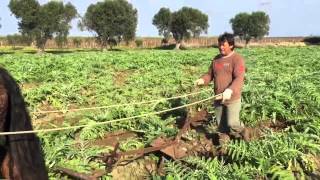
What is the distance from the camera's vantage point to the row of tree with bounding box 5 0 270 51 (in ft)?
241

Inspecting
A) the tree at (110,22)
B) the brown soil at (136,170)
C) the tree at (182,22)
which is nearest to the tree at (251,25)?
the tree at (182,22)

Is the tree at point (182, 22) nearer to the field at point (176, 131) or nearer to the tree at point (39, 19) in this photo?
the tree at point (39, 19)

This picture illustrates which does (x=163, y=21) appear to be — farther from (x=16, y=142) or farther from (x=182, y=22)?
(x=16, y=142)

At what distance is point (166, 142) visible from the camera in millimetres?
7094

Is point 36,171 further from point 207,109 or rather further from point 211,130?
point 207,109

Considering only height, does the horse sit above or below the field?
above

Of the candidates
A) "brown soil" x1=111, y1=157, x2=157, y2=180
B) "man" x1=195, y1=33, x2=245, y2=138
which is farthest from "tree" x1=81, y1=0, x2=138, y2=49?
"brown soil" x1=111, y1=157, x2=157, y2=180

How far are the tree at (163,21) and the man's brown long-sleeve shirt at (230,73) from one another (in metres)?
86.3

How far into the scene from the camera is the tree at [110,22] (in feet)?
254

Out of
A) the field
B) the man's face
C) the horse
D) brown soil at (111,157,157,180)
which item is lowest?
brown soil at (111,157,157,180)

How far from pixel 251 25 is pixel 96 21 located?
1423 inches

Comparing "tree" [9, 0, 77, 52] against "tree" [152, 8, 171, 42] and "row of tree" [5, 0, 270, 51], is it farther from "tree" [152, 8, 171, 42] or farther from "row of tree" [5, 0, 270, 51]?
"tree" [152, 8, 171, 42]

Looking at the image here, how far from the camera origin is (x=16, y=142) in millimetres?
4340

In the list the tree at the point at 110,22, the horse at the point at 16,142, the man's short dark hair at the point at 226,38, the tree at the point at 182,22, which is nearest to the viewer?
the horse at the point at 16,142
